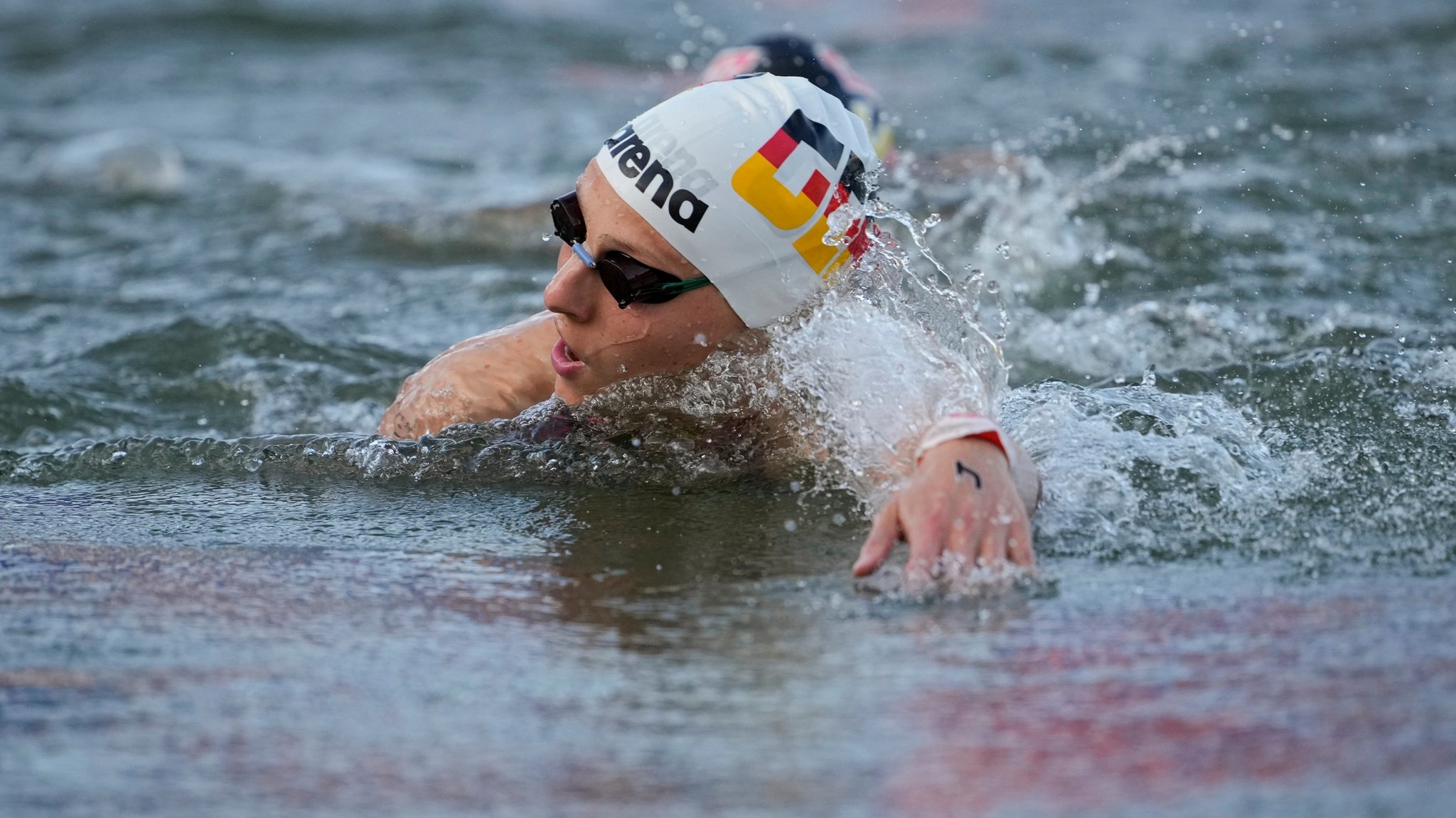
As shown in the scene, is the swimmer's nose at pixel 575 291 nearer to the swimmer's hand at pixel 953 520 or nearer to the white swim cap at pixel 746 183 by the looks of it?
the white swim cap at pixel 746 183

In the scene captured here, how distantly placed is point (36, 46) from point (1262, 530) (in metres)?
14.0

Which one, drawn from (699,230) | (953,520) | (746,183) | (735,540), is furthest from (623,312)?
(953,520)

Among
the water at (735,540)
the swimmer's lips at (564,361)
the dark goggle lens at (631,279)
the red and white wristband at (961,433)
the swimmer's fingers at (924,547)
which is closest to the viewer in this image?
the water at (735,540)

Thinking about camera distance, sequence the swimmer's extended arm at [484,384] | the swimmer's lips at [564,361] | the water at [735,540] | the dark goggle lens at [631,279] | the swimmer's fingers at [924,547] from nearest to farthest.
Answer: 1. the water at [735,540]
2. the swimmer's fingers at [924,547]
3. the dark goggle lens at [631,279]
4. the swimmer's lips at [564,361]
5. the swimmer's extended arm at [484,384]

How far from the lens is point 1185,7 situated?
15.6m

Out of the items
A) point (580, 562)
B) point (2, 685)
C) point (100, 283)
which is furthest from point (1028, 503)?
point (100, 283)

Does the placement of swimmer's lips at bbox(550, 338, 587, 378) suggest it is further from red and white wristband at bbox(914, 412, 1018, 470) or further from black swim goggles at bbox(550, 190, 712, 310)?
red and white wristband at bbox(914, 412, 1018, 470)

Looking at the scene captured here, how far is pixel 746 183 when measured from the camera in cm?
365

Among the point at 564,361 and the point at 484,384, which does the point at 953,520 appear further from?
the point at 484,384

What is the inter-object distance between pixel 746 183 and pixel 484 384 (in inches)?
37.9

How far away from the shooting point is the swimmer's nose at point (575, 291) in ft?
11.9

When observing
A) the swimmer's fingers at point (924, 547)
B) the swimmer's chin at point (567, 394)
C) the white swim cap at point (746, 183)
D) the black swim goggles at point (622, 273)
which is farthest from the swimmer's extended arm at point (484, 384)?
the swimmer's fingers at point (924, 547)

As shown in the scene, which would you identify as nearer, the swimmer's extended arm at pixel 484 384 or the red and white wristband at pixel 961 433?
the red and white wristband at pixel 961 433

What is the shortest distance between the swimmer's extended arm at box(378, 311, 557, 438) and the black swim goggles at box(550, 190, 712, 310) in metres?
0.55
